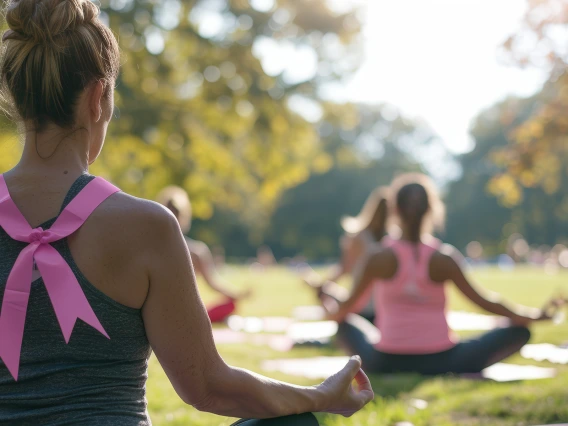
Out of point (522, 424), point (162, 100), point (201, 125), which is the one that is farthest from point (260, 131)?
point (522, 424)

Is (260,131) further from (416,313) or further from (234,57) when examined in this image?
(416,313)

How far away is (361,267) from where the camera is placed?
18.6 ft

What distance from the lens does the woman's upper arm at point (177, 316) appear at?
1.66 meters

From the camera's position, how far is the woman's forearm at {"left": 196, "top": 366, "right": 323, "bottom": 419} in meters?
1.82

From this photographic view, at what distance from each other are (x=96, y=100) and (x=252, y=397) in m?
0.79

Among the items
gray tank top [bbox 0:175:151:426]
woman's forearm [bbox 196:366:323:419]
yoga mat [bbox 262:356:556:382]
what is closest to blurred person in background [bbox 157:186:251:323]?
yoga mat [bbox 262:356:556:382]

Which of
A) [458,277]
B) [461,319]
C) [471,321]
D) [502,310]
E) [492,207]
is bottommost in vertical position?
[502,310]

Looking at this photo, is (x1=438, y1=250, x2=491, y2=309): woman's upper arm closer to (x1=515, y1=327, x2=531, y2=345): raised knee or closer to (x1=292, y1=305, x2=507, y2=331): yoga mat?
(x1=515, y1=327, x2=531, y2=345): raised knee

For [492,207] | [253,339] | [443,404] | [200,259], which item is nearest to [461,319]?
[253,339]

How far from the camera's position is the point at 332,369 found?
657 centimetres

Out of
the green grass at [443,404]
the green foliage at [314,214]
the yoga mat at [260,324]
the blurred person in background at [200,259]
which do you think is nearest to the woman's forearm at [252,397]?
the green grass at [443,404]

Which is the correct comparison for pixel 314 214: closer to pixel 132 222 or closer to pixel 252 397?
pixel 252 397

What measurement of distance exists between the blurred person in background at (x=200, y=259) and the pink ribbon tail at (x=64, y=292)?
531cm

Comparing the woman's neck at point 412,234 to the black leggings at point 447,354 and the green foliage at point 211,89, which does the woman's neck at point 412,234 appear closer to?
the black leggings at point 447,354
